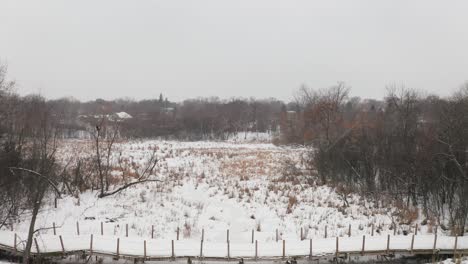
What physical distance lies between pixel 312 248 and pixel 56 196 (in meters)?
13.3

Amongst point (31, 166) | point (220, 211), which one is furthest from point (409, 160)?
point (31, 166)

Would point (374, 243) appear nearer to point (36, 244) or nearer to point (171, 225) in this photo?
point (171, 225)

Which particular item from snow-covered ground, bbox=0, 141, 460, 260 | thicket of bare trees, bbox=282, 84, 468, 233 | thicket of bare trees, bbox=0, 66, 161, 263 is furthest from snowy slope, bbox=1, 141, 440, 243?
thicket of bare trees, bbox=282, 84, 468, 233

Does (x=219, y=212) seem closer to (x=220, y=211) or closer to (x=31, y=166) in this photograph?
(x=220, y=211)

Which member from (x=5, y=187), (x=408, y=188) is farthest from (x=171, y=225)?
(x=408, y=188)

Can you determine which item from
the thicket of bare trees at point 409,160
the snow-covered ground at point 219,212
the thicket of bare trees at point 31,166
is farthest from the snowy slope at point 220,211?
the thicket of bare trees at point 409,160

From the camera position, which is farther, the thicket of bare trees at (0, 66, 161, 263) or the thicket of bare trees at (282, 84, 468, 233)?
the thicket of bare trees at (282, 84, 468, 233)

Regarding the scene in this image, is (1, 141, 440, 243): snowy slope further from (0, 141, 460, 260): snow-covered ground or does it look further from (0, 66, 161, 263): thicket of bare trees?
(0, 66, 161, 263): thicket of bare trees

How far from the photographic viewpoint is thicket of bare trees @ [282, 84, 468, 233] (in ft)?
55.0

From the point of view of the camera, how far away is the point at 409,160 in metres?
18.9

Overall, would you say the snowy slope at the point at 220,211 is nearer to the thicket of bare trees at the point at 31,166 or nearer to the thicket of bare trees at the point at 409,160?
the thicket of bare trees at the point at 31,166

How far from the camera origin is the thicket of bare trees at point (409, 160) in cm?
1677

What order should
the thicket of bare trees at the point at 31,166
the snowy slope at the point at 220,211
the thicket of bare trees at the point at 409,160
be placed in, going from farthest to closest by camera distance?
the thicket of bare trees at the point at 409,160 < the thicket of bare trees at the point at 31,166 < the snowy slope at the point at 220,211

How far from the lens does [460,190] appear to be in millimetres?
16594
